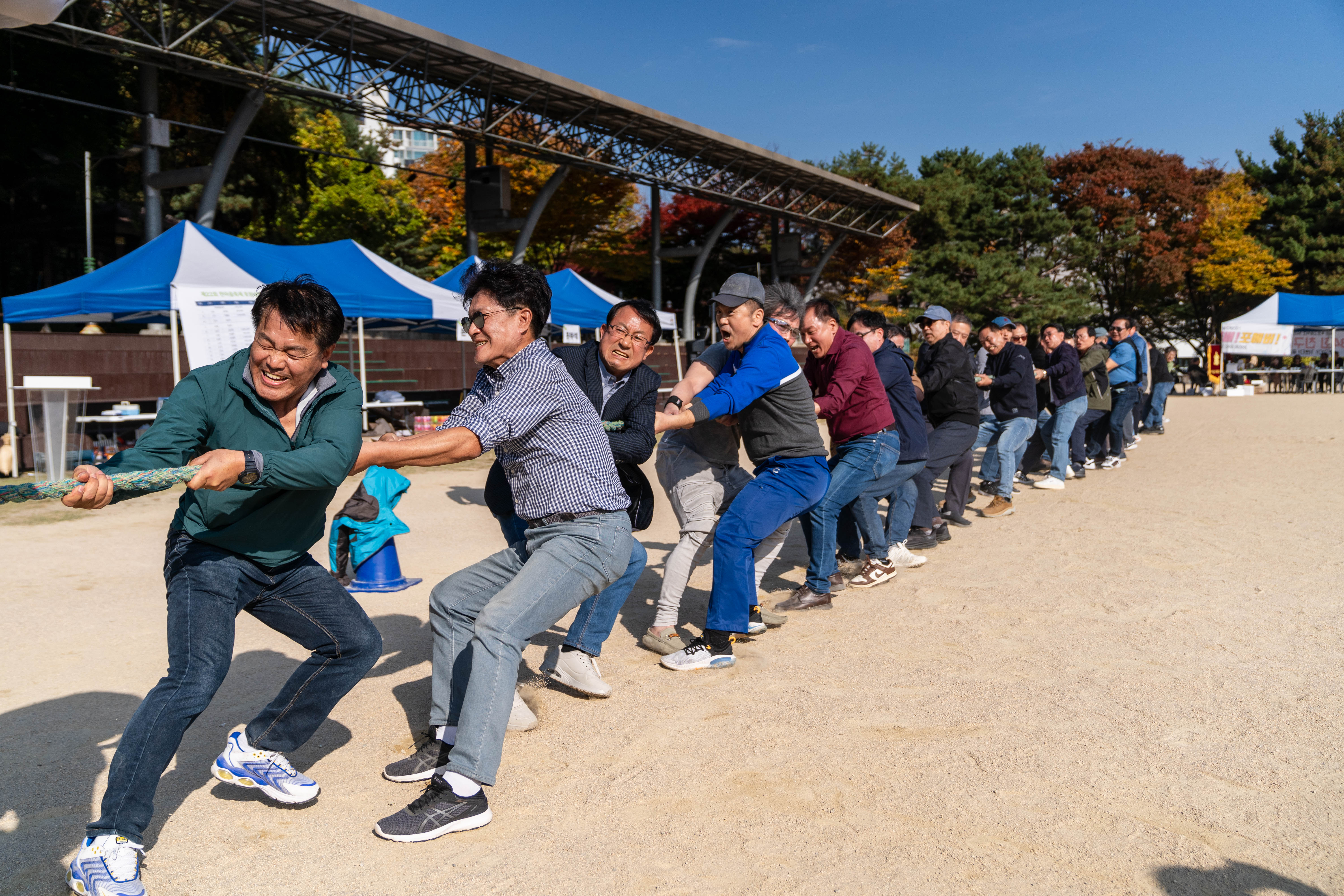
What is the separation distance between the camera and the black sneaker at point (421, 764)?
325cm

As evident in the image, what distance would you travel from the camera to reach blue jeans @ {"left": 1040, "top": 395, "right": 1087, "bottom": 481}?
10094 mm

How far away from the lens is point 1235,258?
119ft

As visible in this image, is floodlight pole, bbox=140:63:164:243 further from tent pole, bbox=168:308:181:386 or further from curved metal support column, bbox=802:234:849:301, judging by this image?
curved metal support column, bbox=802:234:849:301

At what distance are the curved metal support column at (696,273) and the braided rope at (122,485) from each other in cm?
2862

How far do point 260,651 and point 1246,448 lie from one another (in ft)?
44.6

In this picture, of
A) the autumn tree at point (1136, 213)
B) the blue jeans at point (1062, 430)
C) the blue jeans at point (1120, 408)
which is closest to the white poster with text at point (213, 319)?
the blue jeans at point (1062, 430)

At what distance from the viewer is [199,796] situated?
3.12 m

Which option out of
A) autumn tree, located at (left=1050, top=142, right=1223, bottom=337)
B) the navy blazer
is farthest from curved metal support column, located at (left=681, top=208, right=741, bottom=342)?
the navy blazer

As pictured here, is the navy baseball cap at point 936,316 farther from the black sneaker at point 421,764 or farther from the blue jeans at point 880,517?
the black sneaker at point 421,764

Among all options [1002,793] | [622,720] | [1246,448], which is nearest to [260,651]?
[622,720]

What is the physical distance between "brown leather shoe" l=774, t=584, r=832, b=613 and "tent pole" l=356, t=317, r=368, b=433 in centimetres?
827

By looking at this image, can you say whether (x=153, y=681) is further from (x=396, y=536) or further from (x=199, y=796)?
(x=396, y=536)

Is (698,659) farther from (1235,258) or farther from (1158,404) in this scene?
(1235,258)

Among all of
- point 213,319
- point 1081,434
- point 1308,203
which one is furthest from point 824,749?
point 1308,203
